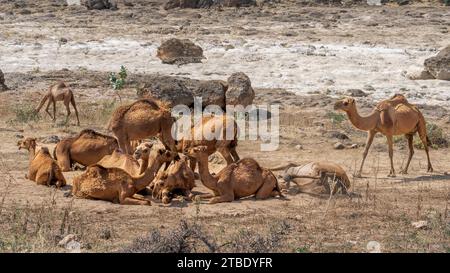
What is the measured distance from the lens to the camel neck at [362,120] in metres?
13.2

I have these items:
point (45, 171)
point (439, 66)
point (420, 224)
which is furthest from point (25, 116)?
point (439, 66)

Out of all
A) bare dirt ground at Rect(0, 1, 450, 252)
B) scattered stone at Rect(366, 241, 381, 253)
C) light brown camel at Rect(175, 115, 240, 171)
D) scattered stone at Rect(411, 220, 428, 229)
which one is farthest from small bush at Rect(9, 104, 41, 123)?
scattered stone at Rect(366, 241, 381, 253)

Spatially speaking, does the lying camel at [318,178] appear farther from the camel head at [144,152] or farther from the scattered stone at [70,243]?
the scattered stone at [70,243]

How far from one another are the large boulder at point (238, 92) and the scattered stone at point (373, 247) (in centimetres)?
1066

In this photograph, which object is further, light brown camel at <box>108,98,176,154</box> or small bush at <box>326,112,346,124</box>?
small bush at <box>326,112,346,124</box>

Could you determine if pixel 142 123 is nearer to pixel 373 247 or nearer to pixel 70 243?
pixel 70 243

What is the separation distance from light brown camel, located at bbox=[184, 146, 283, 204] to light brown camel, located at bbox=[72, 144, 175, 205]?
45cm

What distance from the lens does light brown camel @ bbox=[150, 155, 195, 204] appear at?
1048cm

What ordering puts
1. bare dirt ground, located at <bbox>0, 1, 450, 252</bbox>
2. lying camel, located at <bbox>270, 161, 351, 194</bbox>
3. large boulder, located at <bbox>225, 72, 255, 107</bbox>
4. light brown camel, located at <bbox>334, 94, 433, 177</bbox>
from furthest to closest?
large boulder, located at <bbox>225, 72, 255, 107</bbox>, light brown camel, located at <bbox>334, 94, 433, 177</bbox>, lying camel, located at <bbox>270, 161, 351, 194</bbox>, bare dirt ground, located at <bbox>0, 1, 450, 252</bbox>

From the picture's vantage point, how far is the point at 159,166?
1038 centimetres

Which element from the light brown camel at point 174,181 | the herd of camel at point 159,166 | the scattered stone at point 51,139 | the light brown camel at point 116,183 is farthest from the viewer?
the scattered stone at point 51,139

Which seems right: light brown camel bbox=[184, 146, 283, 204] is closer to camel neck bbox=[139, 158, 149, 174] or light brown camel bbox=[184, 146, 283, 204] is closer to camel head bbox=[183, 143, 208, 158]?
camel head bbox=[183, 143, 208, 158]

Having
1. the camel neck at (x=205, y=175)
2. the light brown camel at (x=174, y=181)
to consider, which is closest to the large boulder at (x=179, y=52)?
the light brown camel at (x=174, y=181)
